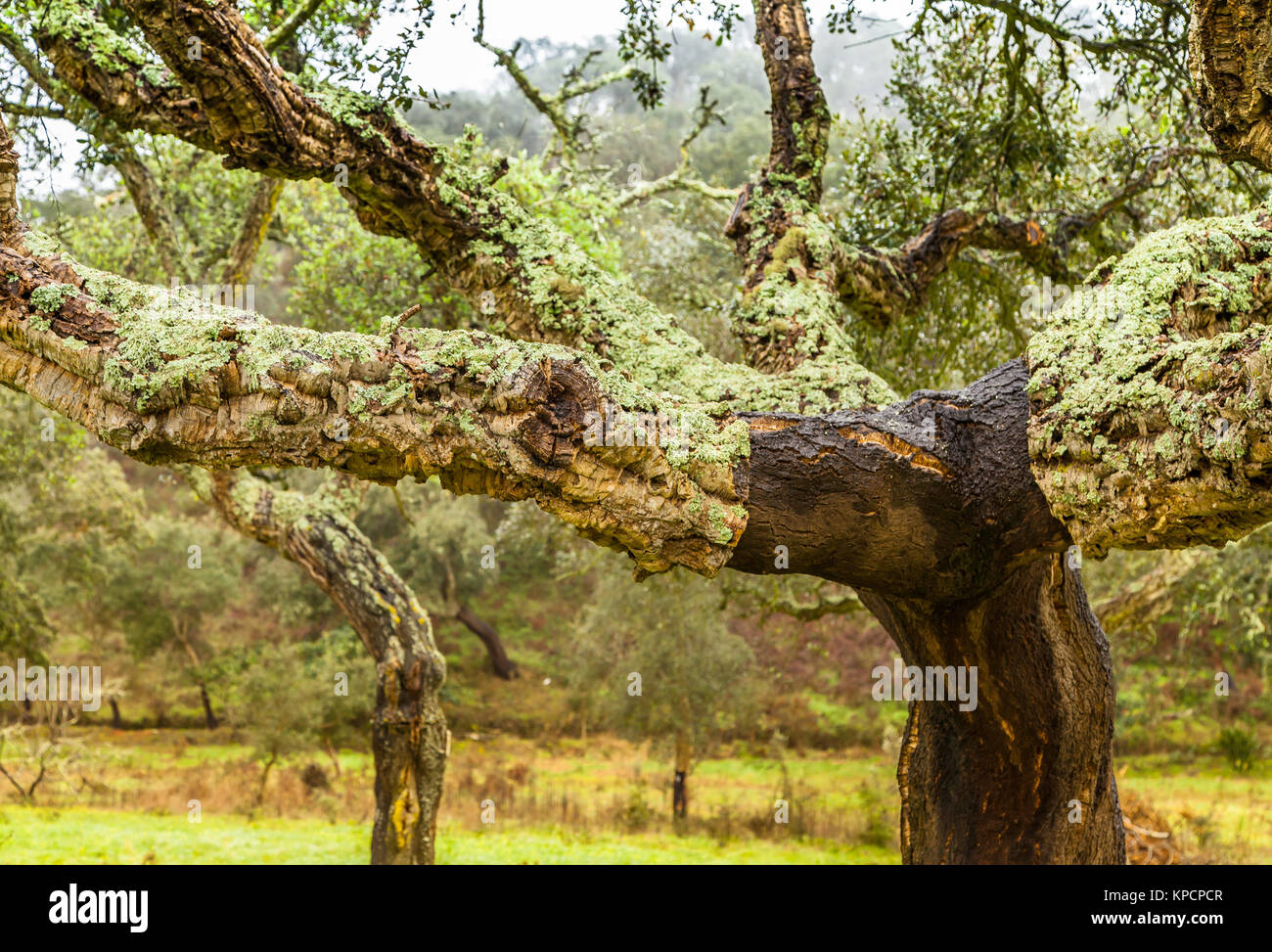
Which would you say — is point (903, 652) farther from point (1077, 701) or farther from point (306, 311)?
point (306, 311)

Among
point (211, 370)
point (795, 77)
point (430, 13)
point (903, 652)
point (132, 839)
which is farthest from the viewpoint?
point (132, 839)

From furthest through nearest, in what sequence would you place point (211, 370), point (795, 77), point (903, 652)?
point (795, 77)
point (903, 652)
point (211, 370)

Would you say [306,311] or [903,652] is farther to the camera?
[306,311]

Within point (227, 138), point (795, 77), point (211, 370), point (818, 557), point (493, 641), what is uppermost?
point (795, 77)

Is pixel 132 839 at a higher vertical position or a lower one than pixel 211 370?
lower

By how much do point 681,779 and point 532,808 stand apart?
86.4 inches

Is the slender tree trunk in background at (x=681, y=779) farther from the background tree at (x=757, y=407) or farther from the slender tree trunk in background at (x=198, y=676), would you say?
the background tree at (x=757, y=407)

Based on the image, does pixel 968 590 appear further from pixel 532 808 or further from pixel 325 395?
pixel 532 808

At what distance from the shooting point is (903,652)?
4.64 metres

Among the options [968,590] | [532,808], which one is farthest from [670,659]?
[968,590]

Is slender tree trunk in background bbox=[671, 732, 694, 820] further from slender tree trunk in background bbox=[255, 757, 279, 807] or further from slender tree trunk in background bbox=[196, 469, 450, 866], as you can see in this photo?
slender tree trunk in background bbox=[196, 469, 450, 866]

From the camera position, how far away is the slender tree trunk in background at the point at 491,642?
73.9 ft
